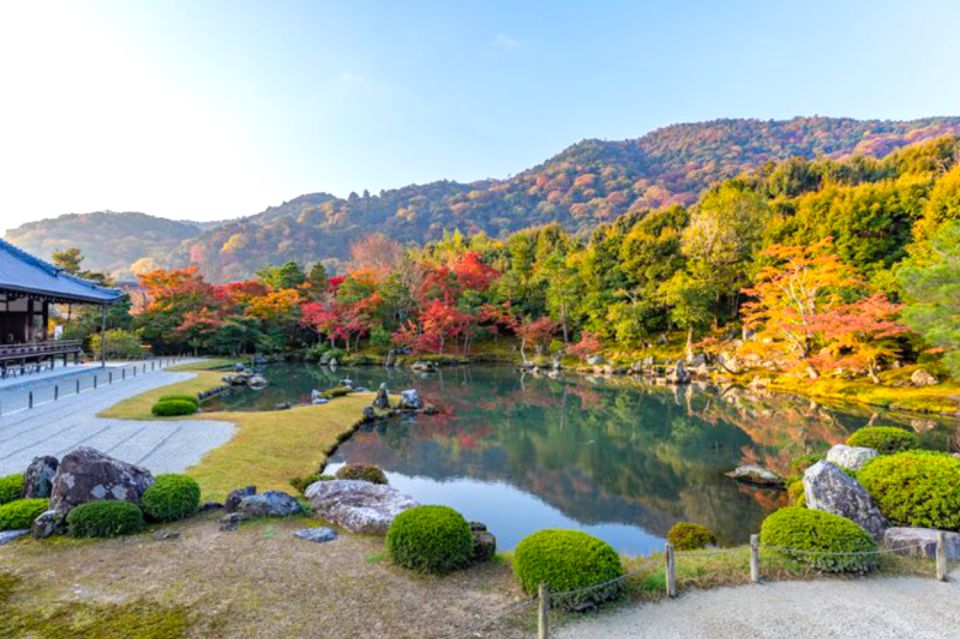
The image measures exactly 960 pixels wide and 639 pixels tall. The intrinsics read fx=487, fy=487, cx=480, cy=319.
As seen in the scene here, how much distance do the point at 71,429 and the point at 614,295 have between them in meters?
30.2

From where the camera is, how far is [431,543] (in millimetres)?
5602

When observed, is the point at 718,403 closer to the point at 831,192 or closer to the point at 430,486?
the point at 430,486

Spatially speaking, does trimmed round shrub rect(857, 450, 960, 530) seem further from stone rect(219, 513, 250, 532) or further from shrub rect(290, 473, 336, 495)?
stone rect(219, 513, 250, 532)

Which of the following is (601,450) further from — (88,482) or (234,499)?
(88,482)

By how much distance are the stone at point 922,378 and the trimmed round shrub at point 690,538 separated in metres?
17.7

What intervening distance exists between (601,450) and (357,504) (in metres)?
8.77

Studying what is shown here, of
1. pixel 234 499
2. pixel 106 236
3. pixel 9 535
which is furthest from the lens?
pixel 106 236

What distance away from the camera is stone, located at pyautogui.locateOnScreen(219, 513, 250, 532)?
677 centimetres

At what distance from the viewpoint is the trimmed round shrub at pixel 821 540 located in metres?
5.61

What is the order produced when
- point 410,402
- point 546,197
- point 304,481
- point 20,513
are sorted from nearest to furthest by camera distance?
point 20,513, point 304,481, point 410,402, point 546,197

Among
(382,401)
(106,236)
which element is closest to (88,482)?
(382,401)

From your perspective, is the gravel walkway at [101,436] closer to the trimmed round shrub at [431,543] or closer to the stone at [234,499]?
the stone at [234,499]

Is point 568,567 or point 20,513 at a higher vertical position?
point 568,567

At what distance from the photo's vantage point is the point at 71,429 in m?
12.2
